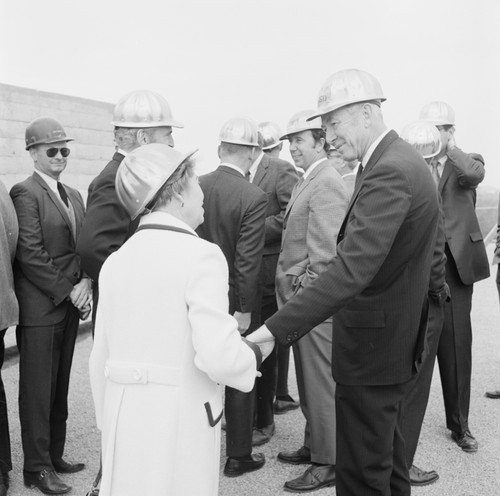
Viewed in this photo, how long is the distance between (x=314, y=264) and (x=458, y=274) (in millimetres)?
1164

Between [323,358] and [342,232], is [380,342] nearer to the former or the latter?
[342,232]

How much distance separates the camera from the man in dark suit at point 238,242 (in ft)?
13.7

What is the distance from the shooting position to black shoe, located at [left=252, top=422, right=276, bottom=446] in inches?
185

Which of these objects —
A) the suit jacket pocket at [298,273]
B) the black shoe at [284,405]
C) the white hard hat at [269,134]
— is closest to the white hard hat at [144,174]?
the suit jacket pocket at [298,273]

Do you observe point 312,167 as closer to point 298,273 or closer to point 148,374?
point 298,273

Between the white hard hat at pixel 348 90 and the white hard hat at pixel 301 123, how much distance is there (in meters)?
1.31

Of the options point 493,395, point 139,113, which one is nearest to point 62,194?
point 139,113

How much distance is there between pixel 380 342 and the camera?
2.80 meters

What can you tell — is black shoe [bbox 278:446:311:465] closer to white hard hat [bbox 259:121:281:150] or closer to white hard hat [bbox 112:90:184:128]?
white hard hat [bbox 112:90:184:128]

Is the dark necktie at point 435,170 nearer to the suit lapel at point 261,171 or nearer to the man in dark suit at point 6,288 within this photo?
the suit lapel at point 261,171

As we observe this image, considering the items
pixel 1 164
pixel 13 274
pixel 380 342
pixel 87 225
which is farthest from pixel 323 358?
pixel 1 164

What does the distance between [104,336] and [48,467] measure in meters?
2.00

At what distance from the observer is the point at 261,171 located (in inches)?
220

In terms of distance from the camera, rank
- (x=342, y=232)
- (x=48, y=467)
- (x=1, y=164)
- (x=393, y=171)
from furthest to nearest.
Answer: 1. (x=1, y=164)
2. (x=48, y=467)
3. (x=342, y=232)
4. (x=393, y=171)
